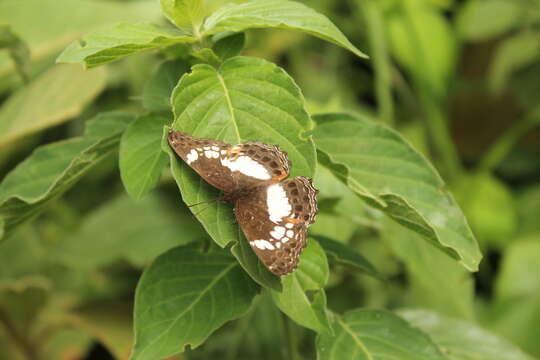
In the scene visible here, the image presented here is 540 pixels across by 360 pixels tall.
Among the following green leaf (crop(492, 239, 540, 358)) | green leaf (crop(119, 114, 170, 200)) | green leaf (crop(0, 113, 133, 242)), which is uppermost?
green leaf (crop(119, 114, 170, 200))

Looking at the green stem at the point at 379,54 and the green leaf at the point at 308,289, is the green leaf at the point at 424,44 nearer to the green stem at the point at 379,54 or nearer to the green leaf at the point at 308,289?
the green stem at the point at 379,54

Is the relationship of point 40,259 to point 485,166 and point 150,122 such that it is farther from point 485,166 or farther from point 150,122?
point 485,166

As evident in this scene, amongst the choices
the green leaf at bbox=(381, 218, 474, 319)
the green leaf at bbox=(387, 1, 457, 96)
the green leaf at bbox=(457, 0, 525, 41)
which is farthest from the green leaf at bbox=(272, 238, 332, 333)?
the green leaf at bbox=(457, 0, 525, 41)

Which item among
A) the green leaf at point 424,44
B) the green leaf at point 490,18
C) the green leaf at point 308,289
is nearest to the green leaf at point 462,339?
the green leaf at point 308,289

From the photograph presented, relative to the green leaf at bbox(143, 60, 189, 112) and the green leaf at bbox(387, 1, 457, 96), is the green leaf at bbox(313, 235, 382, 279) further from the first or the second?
the green leaf at bbox(387, 1, 457, 96)

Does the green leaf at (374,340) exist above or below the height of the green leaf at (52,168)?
below

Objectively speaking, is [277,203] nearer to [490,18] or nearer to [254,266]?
[254,266]

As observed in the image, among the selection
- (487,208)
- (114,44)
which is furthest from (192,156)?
(487,208)
